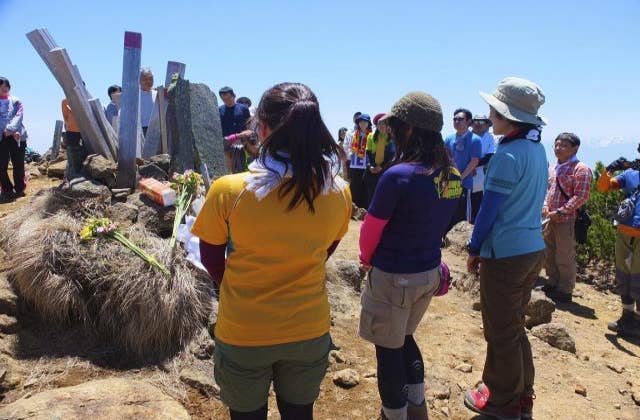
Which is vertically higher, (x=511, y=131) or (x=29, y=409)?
(x=511, y=131)

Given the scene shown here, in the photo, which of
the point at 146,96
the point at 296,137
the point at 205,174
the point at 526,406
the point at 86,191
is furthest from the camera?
the point at 146,96

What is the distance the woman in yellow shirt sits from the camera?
1.81 metres

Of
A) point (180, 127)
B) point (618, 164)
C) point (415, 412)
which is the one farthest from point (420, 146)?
point (618, 164)

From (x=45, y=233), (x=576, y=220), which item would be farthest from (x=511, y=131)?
(x=576, y=220)

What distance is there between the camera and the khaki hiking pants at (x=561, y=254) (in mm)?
6141

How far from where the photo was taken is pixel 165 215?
4.62 metres

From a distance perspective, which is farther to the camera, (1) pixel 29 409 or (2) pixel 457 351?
(2) pixel 457 351

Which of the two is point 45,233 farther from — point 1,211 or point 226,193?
point 1,211

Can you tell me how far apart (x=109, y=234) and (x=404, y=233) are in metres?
2.43

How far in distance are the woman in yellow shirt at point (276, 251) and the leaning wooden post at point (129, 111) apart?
356cm

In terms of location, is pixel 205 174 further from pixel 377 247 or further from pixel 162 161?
pixel 377 247

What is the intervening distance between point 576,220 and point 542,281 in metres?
1.08

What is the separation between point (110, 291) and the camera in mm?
3580

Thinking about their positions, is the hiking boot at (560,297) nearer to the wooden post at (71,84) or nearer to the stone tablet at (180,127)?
the stone tablet at (180,127)
